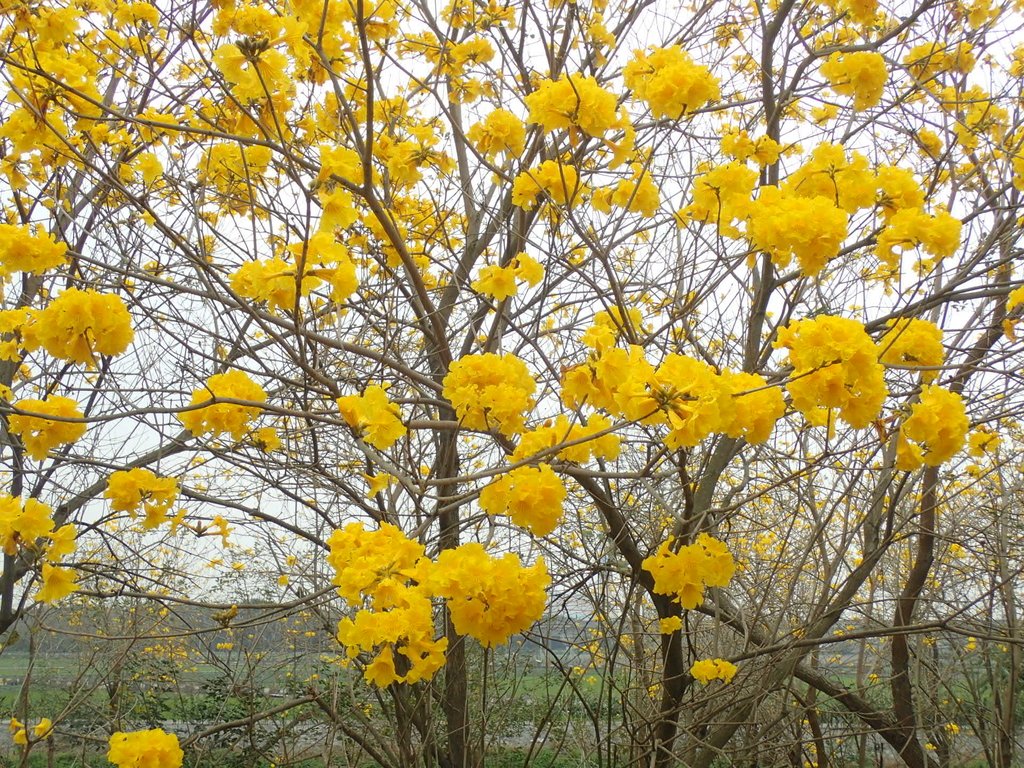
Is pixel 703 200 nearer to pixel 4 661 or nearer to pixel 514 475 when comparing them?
pixel 514 475

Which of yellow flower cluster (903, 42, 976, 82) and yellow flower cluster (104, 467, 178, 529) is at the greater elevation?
yellow flower cluster (903, 42, 976, 82)

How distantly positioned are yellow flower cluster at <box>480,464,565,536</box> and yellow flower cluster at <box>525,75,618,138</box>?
43.1 inches

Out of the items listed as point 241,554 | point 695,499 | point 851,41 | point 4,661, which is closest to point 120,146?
point 241,554

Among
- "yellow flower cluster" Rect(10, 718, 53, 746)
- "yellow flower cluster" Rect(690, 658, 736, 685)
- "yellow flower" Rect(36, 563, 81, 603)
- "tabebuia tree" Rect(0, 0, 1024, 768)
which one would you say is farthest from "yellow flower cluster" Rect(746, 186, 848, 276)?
"yellow flower cluster" Rect(10, 718, 53, 746)

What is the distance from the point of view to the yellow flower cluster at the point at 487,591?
5.49ft

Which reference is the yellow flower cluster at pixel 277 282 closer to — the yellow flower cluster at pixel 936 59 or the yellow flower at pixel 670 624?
the yellow flower at pixel 670 624

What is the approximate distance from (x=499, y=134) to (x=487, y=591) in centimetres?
182

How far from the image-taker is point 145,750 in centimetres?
217

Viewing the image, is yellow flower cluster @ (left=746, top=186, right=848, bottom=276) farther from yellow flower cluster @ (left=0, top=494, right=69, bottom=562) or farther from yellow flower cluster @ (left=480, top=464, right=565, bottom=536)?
yellow flower cluster @ (left=0, top=494, right=69, bottom=562)

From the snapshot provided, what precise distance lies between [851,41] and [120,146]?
4041mm

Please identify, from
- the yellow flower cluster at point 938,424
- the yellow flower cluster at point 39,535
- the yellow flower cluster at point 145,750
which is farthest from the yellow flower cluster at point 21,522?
the yellow flower cluster at point 938,424

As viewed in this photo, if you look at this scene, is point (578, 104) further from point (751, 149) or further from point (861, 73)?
point (861, 73)

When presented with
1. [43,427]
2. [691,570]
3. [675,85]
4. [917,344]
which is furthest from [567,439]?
[43,427]

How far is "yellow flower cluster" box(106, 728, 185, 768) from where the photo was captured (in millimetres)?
2131
